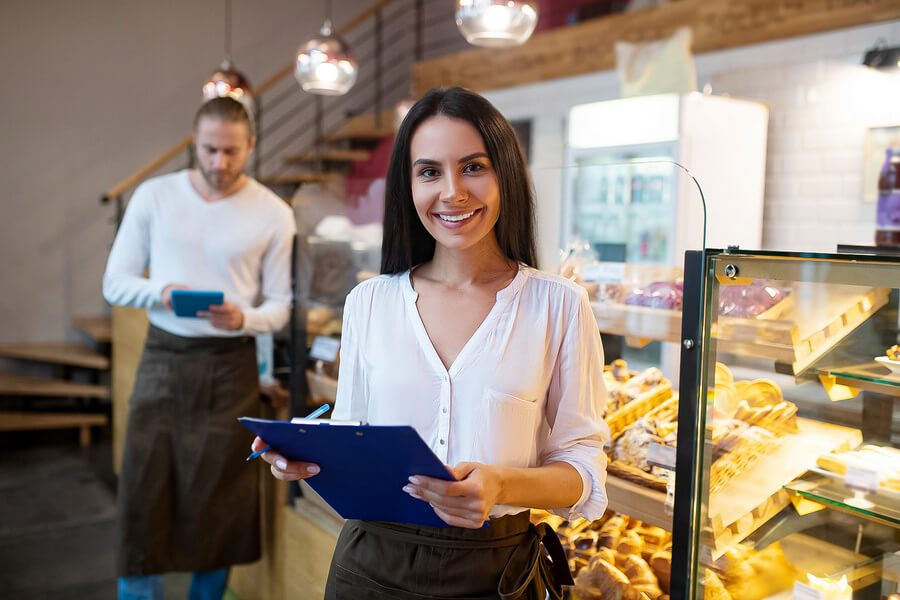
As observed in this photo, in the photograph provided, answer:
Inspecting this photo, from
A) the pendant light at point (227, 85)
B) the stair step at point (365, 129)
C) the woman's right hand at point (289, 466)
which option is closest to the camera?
the woman's right hand at point (289, 466)

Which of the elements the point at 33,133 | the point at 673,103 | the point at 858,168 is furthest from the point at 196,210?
the point at 33,133

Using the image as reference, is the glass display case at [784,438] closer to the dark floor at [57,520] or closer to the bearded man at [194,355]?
the bearded man at [194,355]

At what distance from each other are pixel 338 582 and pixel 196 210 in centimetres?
168

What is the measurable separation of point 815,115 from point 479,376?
382 centimetres

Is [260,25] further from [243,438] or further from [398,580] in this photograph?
[398,580]

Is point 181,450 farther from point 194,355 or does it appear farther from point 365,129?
point 365,129

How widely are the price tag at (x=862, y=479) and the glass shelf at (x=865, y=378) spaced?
0.48 feet

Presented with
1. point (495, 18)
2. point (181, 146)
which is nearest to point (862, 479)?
point (495, 18)

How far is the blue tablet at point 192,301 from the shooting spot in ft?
8.33

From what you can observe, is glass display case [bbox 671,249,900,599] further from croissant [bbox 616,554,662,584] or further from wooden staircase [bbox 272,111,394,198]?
wooden staircase [bbox 272,111,394,198]

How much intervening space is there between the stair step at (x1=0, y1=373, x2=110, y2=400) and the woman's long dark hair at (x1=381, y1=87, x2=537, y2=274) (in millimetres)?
5502

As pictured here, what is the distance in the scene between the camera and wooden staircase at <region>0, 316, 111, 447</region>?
6043mm

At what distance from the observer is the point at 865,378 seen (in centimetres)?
147

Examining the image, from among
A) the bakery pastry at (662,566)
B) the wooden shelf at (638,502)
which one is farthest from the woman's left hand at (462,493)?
the bakery pastry at (662,566)
